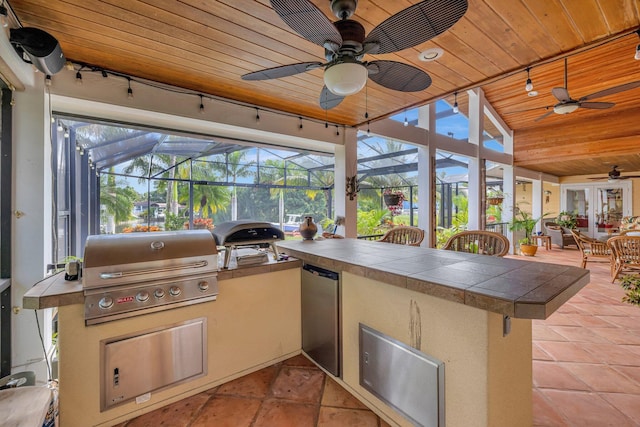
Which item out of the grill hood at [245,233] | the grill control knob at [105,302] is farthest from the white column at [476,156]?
the grill control knob at [105,302]

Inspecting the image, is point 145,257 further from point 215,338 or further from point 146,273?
point 215,338

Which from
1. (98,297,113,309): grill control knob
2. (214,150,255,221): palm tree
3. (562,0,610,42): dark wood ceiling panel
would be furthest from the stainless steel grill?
(214,150,255,221): palm tree

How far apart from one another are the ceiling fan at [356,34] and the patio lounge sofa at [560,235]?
8.88 m

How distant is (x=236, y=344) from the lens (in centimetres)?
200

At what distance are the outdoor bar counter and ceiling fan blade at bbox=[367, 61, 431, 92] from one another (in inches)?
48.8

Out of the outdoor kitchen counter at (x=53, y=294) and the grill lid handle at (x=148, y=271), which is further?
the grill lid handle at (x=148, y=271)

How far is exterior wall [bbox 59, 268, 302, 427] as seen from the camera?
58.3 inches

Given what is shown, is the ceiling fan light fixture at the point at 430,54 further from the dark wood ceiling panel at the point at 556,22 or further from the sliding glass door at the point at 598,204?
the sliding glass door at the point at 598,204

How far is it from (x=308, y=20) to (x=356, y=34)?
32cm

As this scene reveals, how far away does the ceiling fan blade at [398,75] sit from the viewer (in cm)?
176

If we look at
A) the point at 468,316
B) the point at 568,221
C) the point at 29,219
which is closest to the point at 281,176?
the point at 29,219

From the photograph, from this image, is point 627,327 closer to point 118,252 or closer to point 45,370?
point 118,252

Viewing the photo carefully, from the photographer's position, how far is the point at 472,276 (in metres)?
1.37

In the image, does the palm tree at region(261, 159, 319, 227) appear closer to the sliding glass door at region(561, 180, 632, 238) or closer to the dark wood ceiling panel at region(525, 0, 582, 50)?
the dark wood ceiling panel at region(525, 0, 582, 50)
